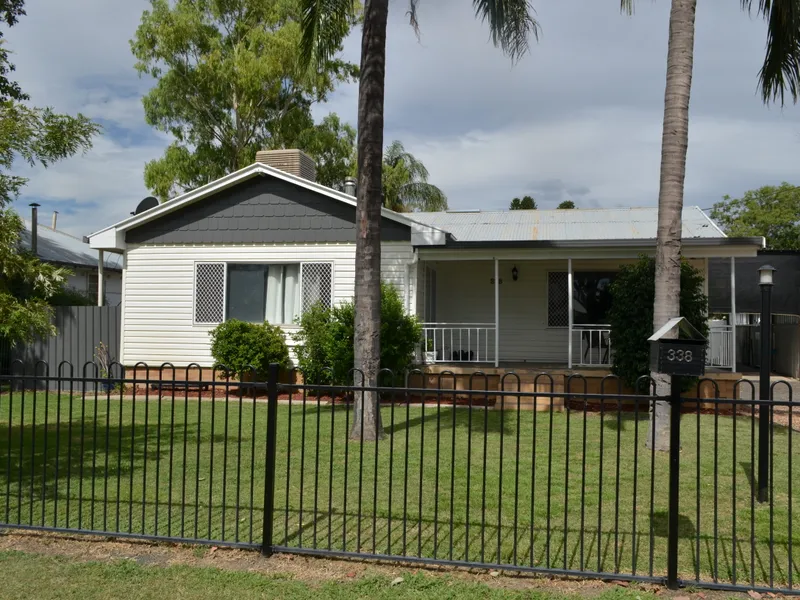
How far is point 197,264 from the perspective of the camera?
584 inches

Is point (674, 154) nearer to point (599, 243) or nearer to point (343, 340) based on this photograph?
point (599, 243)

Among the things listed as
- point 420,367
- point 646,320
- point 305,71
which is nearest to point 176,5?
point 305,71

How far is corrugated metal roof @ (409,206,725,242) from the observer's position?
610 inches

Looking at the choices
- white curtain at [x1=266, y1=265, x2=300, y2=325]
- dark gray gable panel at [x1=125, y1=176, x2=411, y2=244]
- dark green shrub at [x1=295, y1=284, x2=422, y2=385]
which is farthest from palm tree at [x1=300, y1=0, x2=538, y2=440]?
white curtain at [x1=266, y1=265, x2=300, y2=325]

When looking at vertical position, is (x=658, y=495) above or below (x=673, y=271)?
below

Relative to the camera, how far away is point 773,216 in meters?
39.3

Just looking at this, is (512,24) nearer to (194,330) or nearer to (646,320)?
(646,320)

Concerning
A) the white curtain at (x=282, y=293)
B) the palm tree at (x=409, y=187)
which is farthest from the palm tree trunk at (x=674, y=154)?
the palm tree at (x=409, y=187)

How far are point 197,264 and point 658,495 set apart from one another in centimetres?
1100

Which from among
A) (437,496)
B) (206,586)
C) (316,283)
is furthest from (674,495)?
(316,283)

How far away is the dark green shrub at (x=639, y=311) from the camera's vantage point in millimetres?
11281

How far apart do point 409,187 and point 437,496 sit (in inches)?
1244

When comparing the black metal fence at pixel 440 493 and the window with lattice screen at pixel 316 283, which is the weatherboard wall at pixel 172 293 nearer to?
the window with lattice screen at pixel 316 283

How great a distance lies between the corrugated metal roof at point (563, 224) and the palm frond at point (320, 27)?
602 centimetres
